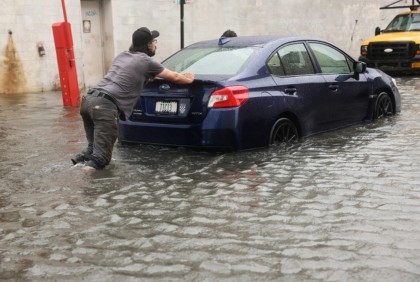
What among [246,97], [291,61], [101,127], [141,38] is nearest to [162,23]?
[291,61]

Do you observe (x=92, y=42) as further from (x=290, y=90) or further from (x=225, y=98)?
(x=225, y=98)

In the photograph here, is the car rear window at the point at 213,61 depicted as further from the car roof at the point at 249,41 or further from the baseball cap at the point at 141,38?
the baseball cap at the point at 141,38

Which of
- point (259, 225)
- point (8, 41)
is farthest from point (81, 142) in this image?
point (8, 41)

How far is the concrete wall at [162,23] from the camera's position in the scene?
14664 mm

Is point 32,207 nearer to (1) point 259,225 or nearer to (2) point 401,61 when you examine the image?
(1) point 259,225

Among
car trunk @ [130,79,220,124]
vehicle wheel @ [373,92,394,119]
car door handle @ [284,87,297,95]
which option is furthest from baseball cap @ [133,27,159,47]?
vehicle wheel @ [373,92,394,119]

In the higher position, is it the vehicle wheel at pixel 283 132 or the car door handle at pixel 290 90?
the car door handle at pixel 290 90

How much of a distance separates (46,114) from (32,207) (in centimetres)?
640

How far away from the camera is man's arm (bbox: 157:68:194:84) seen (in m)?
6.25

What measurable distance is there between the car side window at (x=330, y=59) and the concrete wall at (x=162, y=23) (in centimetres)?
886

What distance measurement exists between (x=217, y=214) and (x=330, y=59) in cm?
415

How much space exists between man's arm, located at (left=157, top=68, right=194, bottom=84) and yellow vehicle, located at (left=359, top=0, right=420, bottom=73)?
12.1 meters

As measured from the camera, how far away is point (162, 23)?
677 inches

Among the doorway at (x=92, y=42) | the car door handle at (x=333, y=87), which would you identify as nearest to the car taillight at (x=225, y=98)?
the car door handle at (x=333, y=87)
